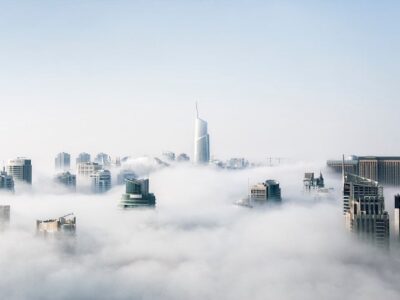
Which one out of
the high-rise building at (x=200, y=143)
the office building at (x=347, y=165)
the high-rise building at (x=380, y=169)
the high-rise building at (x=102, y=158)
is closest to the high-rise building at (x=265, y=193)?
the high-rise building at (x=380, y=169)

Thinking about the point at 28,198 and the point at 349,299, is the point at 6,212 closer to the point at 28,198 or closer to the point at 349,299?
the point at 28,198

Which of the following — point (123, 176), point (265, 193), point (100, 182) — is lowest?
point (265, 193)

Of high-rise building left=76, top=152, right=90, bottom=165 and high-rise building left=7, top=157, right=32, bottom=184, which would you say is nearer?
high-rise building left=7, top=157, right=32, bottom=184

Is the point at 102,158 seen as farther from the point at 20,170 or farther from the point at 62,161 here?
the point at 20,170

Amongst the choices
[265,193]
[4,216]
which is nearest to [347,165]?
[265,193]

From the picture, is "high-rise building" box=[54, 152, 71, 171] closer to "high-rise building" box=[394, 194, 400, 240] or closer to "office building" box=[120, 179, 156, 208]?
"office building" box=[120, 179, 156, 208]

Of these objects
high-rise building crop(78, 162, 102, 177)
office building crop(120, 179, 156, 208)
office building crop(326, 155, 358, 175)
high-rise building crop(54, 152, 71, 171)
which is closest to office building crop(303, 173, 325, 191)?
office building crop(326, 155, 358, 175)
